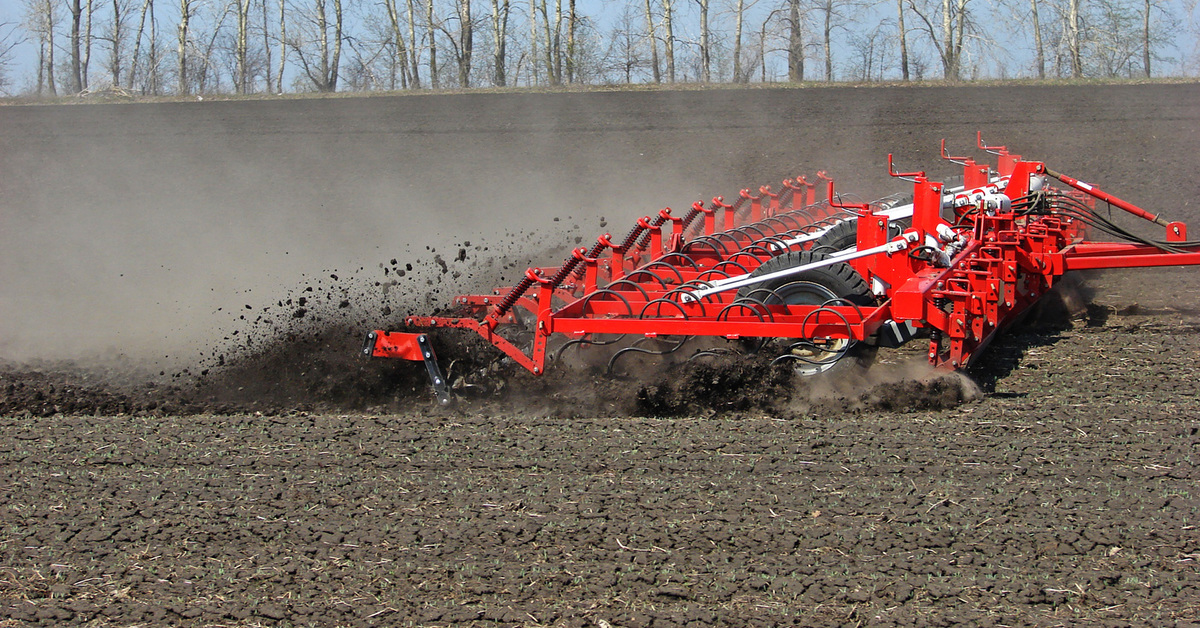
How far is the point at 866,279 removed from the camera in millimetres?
7262

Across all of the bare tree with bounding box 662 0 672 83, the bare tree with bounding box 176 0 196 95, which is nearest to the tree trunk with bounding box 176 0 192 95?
the bare tree with bounding box 176 0 196 95

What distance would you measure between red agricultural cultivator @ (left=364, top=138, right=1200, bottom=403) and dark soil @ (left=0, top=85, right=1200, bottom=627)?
0.36 m

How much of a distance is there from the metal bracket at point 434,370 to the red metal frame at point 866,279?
16 centimetres

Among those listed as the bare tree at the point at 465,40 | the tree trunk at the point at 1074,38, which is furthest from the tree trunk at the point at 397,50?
the tree trunk at the point at 1074,38

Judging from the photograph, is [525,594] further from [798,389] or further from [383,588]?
[798,389]

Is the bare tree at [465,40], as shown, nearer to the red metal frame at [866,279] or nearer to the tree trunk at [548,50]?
the tree trunk at [548,50]

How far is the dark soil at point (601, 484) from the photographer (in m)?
3.74

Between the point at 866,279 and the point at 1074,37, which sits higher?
the point at 1074,37

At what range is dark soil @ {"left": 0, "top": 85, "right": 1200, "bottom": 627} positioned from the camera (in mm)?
3736

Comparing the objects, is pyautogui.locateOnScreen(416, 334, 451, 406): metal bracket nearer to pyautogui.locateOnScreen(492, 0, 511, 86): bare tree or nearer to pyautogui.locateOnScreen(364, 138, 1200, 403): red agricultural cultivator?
pyautogui.locateOnScreen(364, 138, 1200, 403): red agricultural cultivator

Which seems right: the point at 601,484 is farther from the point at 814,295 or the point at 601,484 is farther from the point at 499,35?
the point at 499,35

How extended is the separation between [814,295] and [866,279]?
1.34 ft

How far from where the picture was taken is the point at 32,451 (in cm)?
579

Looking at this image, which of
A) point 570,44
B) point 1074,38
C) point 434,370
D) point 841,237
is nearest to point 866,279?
point 841,237
